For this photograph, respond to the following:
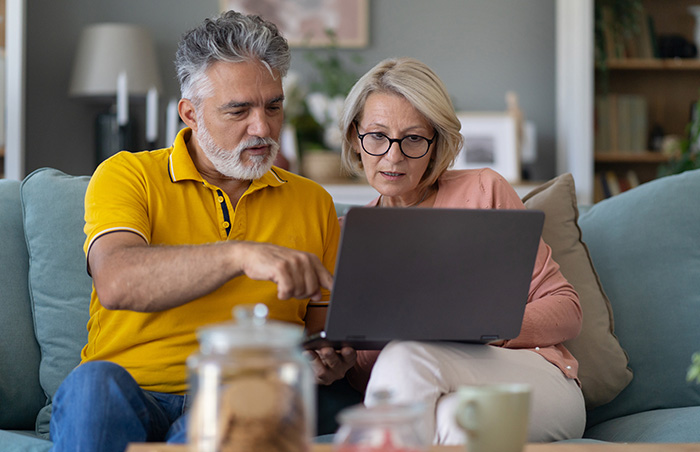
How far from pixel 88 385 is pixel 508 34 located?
3369mm

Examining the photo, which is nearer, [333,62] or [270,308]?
[270,308]

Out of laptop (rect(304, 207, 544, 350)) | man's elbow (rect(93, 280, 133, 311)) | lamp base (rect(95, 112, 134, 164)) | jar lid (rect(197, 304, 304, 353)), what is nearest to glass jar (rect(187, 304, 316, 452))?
jar lid (rect(197, 304, 304, 353))

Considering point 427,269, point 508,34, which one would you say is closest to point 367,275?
point 427,269

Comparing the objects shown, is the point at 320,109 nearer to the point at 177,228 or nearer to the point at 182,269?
the point at 177,228

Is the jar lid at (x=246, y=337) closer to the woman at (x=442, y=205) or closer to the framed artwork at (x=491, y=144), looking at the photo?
the woman at (x=442, y=205)

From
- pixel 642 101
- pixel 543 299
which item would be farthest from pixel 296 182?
pixel 642 101

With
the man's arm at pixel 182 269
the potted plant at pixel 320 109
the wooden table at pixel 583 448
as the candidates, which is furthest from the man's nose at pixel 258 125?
the potted plant at pixel 320 109

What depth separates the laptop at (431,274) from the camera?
3.42 feet

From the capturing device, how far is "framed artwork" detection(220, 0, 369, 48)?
3.99 metres

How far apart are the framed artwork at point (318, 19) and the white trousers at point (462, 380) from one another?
2844 millimetres

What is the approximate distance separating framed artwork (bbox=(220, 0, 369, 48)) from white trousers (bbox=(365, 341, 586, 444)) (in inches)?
112

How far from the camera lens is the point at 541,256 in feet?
5.33

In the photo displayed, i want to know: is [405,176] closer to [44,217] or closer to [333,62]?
[44,217]

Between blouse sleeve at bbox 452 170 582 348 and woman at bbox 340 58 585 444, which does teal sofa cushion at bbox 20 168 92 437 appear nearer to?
woman at bbox 340 58 585 444
